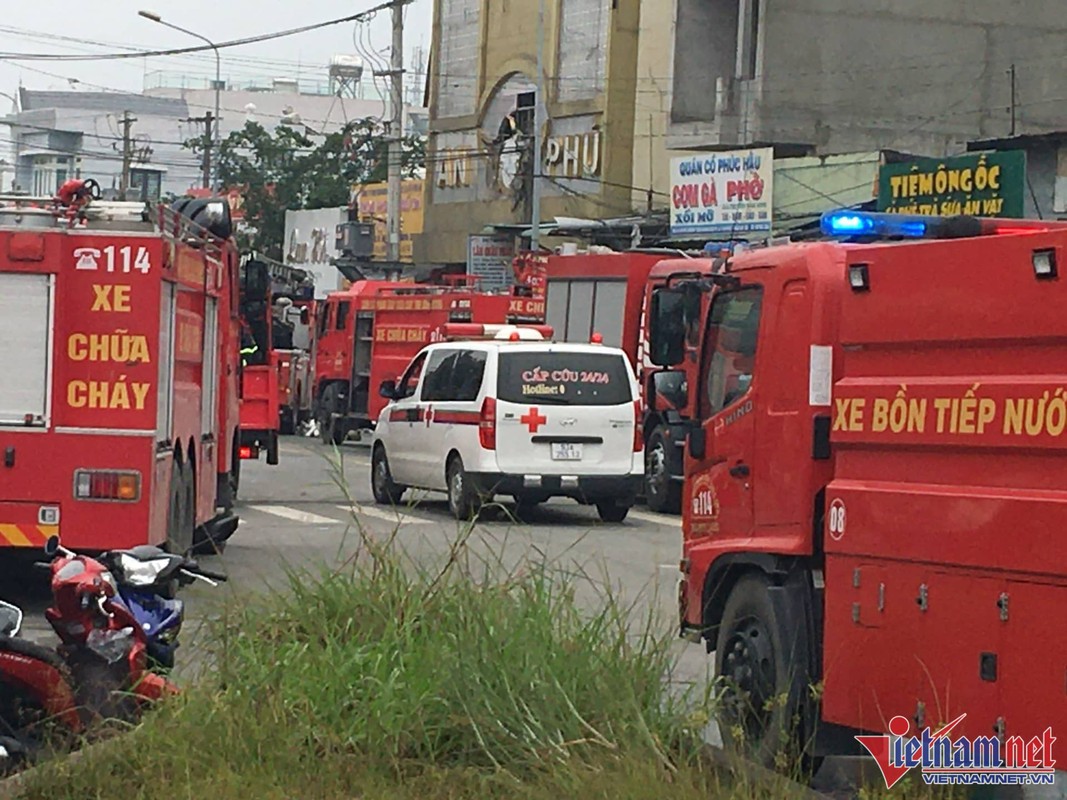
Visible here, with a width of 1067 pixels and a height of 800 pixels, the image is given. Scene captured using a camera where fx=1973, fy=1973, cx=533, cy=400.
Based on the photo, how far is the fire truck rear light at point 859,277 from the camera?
754cm

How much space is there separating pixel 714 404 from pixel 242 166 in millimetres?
63435

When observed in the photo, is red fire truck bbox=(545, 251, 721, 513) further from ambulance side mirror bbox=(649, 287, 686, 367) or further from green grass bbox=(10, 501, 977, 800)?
green grass bbox=(10, 501, 977, 800)

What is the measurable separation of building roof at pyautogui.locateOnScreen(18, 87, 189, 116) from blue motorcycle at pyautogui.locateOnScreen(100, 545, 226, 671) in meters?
103

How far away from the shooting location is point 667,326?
9484 millimetres

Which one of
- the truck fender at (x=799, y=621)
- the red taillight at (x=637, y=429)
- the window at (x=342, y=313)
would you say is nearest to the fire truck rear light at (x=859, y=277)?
the truck fender at (x=799, y=621)

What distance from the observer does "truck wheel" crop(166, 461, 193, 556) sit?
13758 millimetres

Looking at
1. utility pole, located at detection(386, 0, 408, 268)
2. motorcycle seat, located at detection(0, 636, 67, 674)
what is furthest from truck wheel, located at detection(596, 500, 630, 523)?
utility pole, located at detection(386, 0, 408, 268)

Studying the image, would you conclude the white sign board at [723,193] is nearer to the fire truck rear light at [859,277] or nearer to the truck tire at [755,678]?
the truck tire at [755,678]

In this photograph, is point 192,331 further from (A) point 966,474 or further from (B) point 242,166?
(B) point 242,166

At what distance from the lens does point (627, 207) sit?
45.1 metres

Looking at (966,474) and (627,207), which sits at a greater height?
(627,207)

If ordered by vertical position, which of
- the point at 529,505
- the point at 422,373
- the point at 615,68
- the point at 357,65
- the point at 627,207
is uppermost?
the point at 357,65

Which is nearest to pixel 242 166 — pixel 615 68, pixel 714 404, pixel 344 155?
pixel 344 155

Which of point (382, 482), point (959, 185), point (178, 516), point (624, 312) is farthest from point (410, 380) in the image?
point (959, 185)
